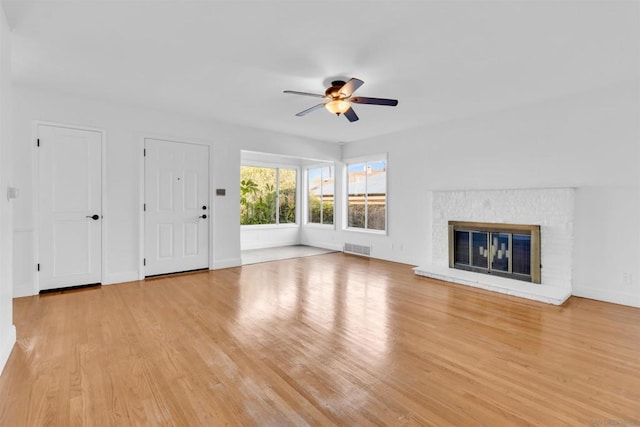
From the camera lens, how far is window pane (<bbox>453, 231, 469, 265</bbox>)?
5.20m

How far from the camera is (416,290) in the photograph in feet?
14.5

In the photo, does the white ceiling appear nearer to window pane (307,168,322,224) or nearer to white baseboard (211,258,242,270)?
white baseboard (211,258,242,270)

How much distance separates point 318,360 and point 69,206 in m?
4.08

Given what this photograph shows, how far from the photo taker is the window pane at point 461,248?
5204mm

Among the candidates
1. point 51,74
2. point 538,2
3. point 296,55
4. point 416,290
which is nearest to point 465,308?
point 416,290

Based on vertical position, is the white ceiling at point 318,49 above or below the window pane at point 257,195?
above

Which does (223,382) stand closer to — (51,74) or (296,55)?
(296,55)

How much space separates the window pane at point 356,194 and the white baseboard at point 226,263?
2.94 metres

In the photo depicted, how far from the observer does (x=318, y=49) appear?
291 cm

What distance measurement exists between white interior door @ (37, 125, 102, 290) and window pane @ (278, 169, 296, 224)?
196 inches

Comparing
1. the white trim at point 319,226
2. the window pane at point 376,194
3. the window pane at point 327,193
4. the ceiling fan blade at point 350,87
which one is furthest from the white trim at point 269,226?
the ceiling fan blade at point 350,87

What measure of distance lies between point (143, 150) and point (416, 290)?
4.58 meters

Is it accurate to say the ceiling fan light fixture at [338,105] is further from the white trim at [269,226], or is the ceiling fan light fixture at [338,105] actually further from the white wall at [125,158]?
the white trim at [269,226]

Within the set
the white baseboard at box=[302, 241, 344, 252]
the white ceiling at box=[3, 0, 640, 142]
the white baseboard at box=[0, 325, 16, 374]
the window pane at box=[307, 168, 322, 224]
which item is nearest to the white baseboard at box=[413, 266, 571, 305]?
the white ceiling at box=[3, 0, 640, 142]
